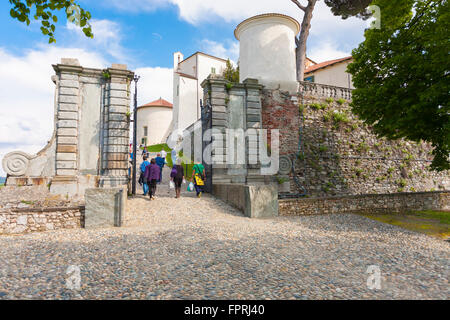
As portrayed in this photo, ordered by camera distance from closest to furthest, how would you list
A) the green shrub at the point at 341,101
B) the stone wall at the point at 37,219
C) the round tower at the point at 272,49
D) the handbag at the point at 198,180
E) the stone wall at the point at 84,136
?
the stone wall at the point at 37,219, the stone wall at the point at 84,136, the handbag at the point at 198,180, the round tower at the point at 272,49, the green shrub at the point at 341,101

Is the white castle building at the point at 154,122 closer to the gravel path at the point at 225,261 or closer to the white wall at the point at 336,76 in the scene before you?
the white wall at the point at 336,76

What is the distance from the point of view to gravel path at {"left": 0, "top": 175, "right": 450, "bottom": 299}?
327cm

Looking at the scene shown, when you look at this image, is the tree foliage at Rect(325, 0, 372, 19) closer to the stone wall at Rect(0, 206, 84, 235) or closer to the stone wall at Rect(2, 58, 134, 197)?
the stone wall at Rect(2, 58, 134, 197)

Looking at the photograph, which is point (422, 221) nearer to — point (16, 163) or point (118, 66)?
point (118, 66)

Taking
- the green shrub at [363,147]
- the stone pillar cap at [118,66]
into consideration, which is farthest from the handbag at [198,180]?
the green shrub at [363,147]

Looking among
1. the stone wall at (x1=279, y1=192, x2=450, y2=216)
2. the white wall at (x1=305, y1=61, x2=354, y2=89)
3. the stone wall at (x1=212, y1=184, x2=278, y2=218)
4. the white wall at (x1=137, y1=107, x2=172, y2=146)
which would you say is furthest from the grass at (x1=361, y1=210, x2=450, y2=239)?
the white wall at (x1=137, y1=107, x2=172, y2=146)

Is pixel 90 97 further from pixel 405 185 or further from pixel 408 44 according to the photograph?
pixel 405 185

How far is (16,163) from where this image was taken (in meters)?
9.29

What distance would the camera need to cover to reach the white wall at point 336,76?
22203 millimetres

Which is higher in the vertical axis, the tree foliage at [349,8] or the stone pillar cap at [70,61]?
the tree foliage at [349,8]

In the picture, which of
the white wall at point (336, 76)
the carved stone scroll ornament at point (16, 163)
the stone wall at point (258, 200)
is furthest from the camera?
the white wall at point (336, 76)

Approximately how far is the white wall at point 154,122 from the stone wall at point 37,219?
2614cm

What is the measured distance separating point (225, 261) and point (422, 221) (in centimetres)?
764
